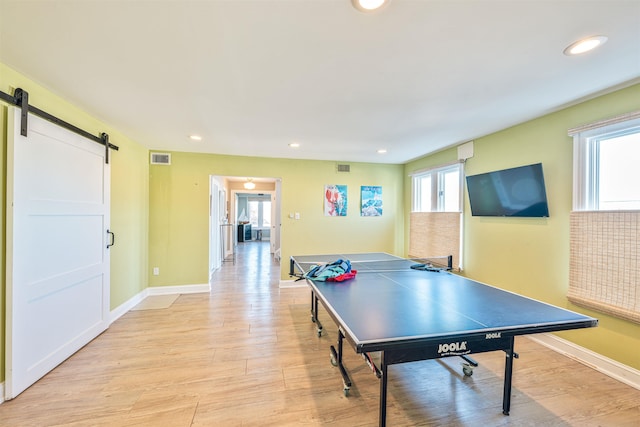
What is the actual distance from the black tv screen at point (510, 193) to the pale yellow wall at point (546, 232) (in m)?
0.09

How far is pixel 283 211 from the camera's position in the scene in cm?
481

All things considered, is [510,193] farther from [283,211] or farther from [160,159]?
→ [160,159]

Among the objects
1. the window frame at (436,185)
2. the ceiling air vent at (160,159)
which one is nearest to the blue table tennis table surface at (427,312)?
the window frame at (436,185)

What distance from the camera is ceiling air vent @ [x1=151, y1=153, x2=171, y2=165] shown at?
4.22m

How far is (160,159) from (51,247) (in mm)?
2464

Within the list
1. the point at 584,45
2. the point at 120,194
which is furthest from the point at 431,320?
the point at 120,194

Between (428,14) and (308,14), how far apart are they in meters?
0.61

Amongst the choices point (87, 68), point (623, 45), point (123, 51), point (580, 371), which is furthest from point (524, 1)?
point (580, 371)

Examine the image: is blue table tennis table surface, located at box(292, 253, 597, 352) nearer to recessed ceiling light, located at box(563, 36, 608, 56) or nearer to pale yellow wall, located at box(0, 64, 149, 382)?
recessed ceiling light, located at box(563, 36, 608, 56)

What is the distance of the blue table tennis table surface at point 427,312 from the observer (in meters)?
1.28

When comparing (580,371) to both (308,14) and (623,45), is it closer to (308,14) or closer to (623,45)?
(623,45)

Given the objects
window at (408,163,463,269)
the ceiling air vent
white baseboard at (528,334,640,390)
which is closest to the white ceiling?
window at (408,163,463,269)

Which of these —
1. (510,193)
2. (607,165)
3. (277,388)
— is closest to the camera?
(277,388)

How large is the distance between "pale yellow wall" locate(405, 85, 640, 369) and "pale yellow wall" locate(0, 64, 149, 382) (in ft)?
15.0
